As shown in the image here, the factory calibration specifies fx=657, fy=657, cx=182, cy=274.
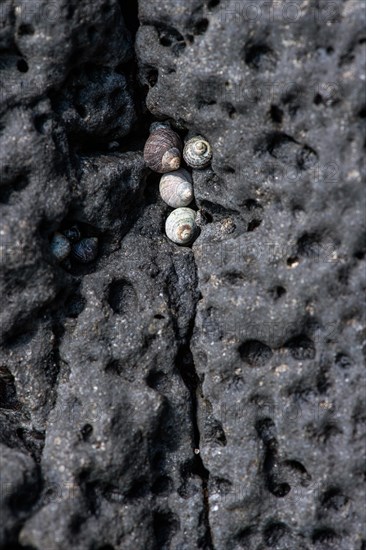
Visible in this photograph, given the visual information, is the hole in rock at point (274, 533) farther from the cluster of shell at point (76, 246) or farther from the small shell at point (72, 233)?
the small shell at point (72, 233)

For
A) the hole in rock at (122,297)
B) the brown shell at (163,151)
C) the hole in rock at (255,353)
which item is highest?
the brown shell at (163,151)

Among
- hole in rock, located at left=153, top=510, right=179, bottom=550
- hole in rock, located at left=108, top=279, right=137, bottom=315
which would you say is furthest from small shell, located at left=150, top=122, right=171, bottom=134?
hole in rock, located at left=153, top=510, right=179, bottom=550

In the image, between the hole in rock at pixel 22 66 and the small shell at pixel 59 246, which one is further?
the small shell at pixel 59 246

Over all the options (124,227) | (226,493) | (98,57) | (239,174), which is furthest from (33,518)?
(98,57)

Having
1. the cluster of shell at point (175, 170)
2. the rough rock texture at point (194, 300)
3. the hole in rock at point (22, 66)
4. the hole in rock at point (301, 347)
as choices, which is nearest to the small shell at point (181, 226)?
the cluster of shell at point (175, 170)

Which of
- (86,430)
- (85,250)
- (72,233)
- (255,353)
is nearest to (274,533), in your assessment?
(255,353)

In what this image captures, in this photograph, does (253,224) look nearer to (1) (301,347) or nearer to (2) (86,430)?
(1) (301,347)

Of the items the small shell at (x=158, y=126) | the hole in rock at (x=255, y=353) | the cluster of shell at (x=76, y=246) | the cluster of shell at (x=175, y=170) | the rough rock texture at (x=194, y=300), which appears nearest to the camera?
the rough rock texture at (x=194, y=300)
